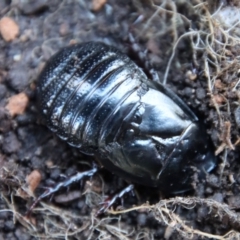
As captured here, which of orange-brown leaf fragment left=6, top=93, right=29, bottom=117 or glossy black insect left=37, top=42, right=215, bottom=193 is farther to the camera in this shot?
orange-brown leaf fragment left=6, top=93, right=29, bottom=117

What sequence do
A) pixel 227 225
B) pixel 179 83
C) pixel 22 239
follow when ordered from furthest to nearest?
pixel 179 83 → pixel 22 239 → pixel 227 225

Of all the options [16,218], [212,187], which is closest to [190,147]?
[212,187]

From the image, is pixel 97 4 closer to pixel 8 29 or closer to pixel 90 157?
pixel 8 29

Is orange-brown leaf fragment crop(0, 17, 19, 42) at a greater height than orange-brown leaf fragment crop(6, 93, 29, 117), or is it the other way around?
orange-brown leaf fragment crop(0, 17, 19, 42)

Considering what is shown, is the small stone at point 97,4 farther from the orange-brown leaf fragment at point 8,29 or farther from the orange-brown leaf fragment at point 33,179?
the orange-brown leaf fragment at point 33,179

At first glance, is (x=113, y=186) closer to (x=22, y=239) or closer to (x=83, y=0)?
(x=22, y=239)

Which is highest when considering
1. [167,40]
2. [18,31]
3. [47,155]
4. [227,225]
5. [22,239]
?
[18,31]

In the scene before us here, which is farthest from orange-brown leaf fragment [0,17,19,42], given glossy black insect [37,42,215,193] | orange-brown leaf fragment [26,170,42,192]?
orange-brown leaf fragment [26,170,42,192]

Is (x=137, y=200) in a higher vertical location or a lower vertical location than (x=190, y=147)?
lower

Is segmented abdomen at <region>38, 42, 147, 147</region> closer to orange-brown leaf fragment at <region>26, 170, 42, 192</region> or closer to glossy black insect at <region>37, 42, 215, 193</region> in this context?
glossy black insect at <region>37, 42, 215, 193</region>
